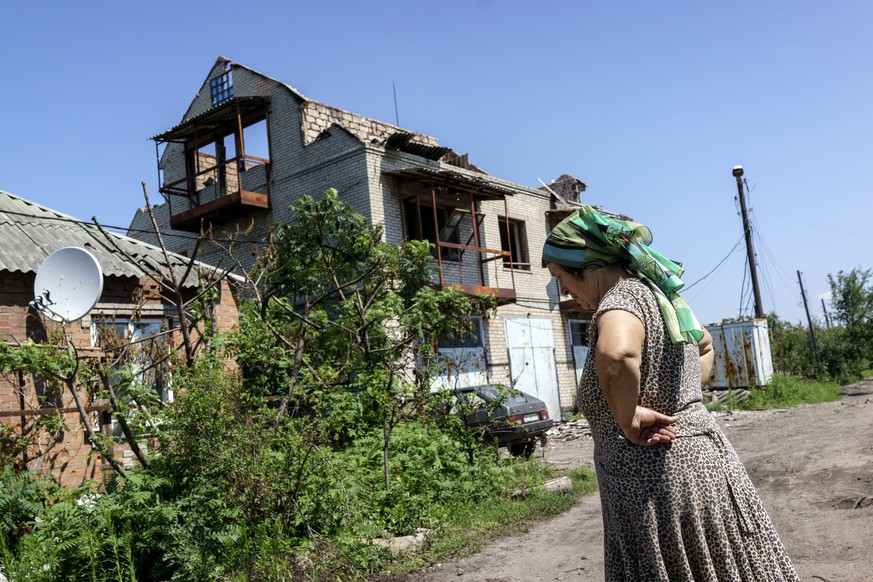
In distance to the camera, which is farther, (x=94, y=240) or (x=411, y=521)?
(x=94, y=240)

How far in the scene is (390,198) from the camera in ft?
55.8

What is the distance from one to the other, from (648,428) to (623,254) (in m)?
0.59

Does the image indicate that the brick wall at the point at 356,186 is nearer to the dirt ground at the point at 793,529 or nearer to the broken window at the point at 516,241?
the broken window at the point at 516,241

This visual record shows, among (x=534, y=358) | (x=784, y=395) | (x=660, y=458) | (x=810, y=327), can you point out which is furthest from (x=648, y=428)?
(x=810, y=327)

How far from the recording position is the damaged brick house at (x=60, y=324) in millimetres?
6637

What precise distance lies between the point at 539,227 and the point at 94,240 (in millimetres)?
13889

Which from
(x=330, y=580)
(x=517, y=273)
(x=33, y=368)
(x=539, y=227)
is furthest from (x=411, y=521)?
(x=539, y=227)

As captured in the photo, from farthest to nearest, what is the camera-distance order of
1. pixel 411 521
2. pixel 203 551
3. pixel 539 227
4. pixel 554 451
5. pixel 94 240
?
pixel 539 227 < pixel 554 451 < pixel 94 240 < pixel 411 521 < pixel 203 551

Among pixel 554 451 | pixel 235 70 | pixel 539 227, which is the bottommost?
pixel 554 451

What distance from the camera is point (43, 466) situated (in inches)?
281

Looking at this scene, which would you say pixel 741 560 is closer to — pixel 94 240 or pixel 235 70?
pixel 94 240

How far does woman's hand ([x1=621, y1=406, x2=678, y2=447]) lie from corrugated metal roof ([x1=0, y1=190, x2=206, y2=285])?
24.3 feet

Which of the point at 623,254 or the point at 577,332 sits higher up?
the point at 577,332

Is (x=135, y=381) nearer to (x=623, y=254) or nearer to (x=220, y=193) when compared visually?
(x=623, y=254)
